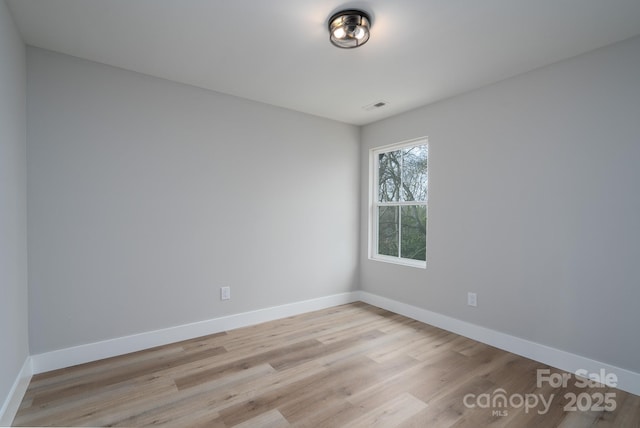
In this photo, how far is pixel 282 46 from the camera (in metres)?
2.23

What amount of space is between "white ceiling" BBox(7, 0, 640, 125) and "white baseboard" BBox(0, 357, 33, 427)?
2.32 meters

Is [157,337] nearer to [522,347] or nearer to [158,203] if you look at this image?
[158,203]

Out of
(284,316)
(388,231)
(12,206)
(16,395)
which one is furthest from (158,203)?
(388,231)

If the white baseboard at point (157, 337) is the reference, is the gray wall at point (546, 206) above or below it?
above

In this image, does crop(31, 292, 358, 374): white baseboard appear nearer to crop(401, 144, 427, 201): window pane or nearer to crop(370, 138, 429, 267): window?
crop(370, 138, 429, 267): window

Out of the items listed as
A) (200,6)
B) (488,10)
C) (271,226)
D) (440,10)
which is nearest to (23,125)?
(200,6)

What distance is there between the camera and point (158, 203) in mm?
2760

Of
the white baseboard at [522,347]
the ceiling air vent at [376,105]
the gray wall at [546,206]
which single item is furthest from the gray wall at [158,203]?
the gray wall at [546,206]

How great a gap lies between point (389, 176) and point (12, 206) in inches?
141

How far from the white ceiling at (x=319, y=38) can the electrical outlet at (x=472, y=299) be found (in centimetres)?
201

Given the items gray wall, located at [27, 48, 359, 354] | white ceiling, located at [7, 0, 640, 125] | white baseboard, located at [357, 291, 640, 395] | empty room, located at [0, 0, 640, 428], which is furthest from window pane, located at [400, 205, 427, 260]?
white ceiling, located at [7, 0, 640, 125]

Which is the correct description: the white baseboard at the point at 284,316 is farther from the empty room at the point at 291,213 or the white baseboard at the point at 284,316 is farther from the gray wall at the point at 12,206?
the gray wall at the point at 12,206

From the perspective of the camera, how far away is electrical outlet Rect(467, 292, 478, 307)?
9.66ft

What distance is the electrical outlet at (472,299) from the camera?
294 centimetres
